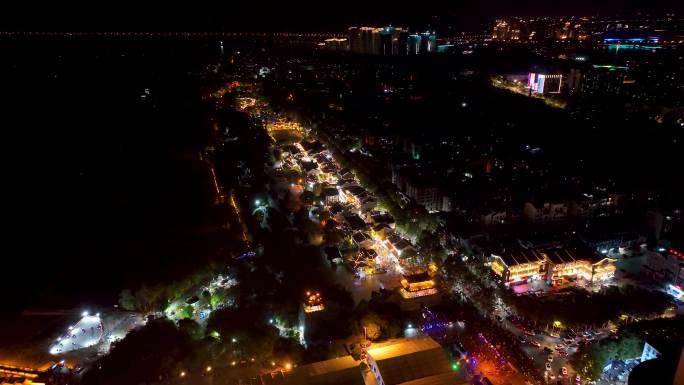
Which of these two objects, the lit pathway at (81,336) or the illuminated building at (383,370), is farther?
the lit pathway at (81,336)

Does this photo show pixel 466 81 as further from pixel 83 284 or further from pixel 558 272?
pixel 83 284

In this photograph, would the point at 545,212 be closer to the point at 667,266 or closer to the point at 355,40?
the point at 667,266

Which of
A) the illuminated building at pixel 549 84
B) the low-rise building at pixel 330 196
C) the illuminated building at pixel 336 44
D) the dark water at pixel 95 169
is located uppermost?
the illuminated building at pixel 336 44

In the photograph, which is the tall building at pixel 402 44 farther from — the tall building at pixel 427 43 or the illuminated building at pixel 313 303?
the illuminated building at pixel 313 303

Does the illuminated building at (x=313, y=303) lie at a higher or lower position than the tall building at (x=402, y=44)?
lower

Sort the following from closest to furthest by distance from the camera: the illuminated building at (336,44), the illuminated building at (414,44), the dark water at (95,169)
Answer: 1. the dark water at (95,169)
2. the illuminated building at (414,44)
3. the illuminated building at (336,44)

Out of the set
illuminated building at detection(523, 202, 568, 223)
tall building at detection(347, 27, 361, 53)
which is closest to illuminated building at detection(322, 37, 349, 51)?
tall building at detection(347, 27, 361, 53)

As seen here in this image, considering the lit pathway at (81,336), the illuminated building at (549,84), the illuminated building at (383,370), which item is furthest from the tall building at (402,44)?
the illuminated building at (383,370)

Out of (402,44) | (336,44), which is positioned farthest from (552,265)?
(336,44)

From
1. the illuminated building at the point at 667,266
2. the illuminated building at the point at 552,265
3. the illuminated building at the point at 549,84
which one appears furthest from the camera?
the illuminated building at the point at 549,84
